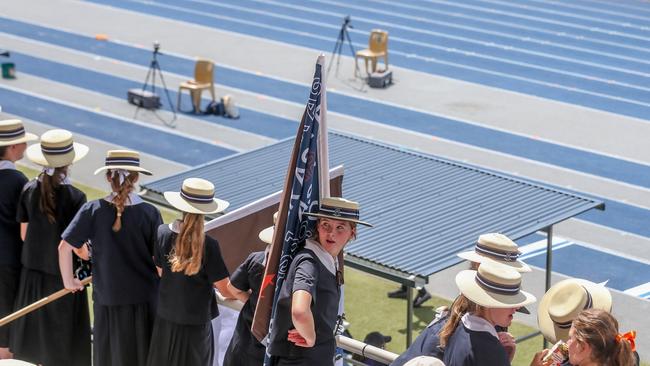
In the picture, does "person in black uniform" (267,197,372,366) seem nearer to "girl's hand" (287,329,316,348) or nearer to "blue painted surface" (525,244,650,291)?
"girl's hand" (287,329,316,348)

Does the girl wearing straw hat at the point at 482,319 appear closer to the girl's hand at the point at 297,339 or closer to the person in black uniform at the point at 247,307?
the girl's hand at the point at 297,339

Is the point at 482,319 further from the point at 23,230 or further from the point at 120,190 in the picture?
the point at 23,230

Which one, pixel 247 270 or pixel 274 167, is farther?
pixel 274 167

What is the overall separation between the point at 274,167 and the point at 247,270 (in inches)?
163

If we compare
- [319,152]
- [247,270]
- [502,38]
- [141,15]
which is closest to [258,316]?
[247,270]

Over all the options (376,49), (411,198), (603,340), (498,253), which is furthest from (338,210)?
(376,49)

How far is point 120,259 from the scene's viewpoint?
22.0 ft

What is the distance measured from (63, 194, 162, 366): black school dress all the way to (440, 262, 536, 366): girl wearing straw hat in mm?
2177

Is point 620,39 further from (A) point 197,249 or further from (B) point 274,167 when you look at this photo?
(A) point 197,249

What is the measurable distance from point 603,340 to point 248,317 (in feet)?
6.74

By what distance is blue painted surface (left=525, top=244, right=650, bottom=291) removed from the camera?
1218 centimetres

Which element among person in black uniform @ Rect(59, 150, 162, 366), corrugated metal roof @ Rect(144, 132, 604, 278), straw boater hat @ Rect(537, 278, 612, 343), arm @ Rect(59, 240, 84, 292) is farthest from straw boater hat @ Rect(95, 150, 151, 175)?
straw boater hat @ Rect(537, 278, 612, 343)

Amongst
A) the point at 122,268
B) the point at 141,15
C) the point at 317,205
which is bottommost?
the point at 141,15

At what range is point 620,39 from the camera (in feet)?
76.9
